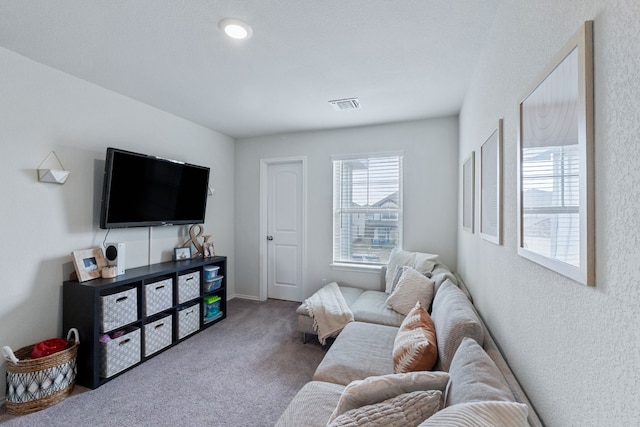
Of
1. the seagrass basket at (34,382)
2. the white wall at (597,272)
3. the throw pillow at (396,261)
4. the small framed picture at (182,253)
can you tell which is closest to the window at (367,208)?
the throw pillow at (396,261)

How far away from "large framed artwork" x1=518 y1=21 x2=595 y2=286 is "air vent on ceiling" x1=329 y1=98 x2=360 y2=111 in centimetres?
199

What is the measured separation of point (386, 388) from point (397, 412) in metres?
0.13

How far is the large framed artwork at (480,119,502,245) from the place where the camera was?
143 centimetres

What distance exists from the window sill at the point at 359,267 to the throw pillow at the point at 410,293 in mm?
885

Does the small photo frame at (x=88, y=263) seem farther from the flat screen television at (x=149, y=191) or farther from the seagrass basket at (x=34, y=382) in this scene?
the seagrass basket at (x=34, y=382)

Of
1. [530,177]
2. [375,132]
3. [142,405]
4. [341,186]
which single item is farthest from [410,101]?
[142,405]

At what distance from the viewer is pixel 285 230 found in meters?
4.26

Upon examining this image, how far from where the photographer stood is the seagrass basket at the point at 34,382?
1910mm

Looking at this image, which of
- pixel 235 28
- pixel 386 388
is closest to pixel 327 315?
pixel 386 388

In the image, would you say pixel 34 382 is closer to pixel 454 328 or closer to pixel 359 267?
pixel 454 328

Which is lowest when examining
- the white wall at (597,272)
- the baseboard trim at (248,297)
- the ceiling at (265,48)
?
the baseboard trim at (248,297)

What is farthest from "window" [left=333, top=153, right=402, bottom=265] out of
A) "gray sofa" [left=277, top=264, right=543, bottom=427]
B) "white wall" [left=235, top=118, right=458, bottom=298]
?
"gray sofa" [left=277, top=264, right=543, bottom=427]

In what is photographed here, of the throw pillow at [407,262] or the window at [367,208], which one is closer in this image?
the throw pillow at [407,262]

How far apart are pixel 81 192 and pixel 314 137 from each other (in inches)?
106
